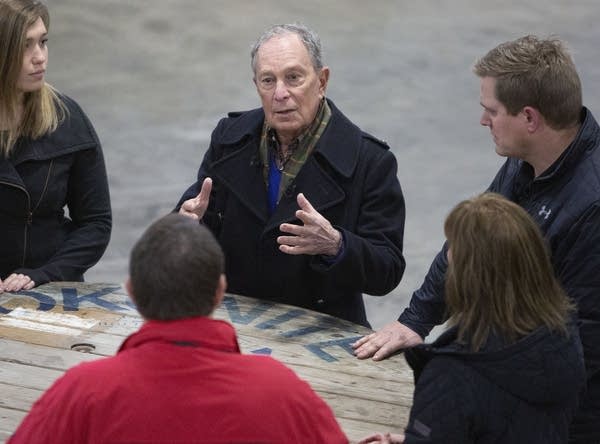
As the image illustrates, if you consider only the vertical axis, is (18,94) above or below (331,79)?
below

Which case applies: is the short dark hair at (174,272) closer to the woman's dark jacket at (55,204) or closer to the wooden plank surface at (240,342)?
the wooden plank surface at (240,342)

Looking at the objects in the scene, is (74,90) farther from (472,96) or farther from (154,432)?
(154,432)

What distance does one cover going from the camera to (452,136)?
8.34 meters

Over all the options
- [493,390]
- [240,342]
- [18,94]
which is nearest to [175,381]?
[493,390]

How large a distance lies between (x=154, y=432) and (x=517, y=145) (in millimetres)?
1659

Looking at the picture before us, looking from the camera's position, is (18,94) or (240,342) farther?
(18,94)

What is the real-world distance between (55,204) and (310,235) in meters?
1.12

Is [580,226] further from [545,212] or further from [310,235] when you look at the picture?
[310,235]

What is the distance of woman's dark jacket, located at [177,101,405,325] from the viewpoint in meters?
3.87

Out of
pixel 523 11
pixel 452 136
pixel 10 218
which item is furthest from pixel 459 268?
pixel 523 11

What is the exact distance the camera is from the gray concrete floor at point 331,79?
744 centimetres

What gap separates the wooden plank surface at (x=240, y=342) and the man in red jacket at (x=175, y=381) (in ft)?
2.62

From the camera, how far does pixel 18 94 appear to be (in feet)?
12.9

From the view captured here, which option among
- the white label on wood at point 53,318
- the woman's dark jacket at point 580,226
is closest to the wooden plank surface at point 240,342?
the white label on wood at point 53,318
